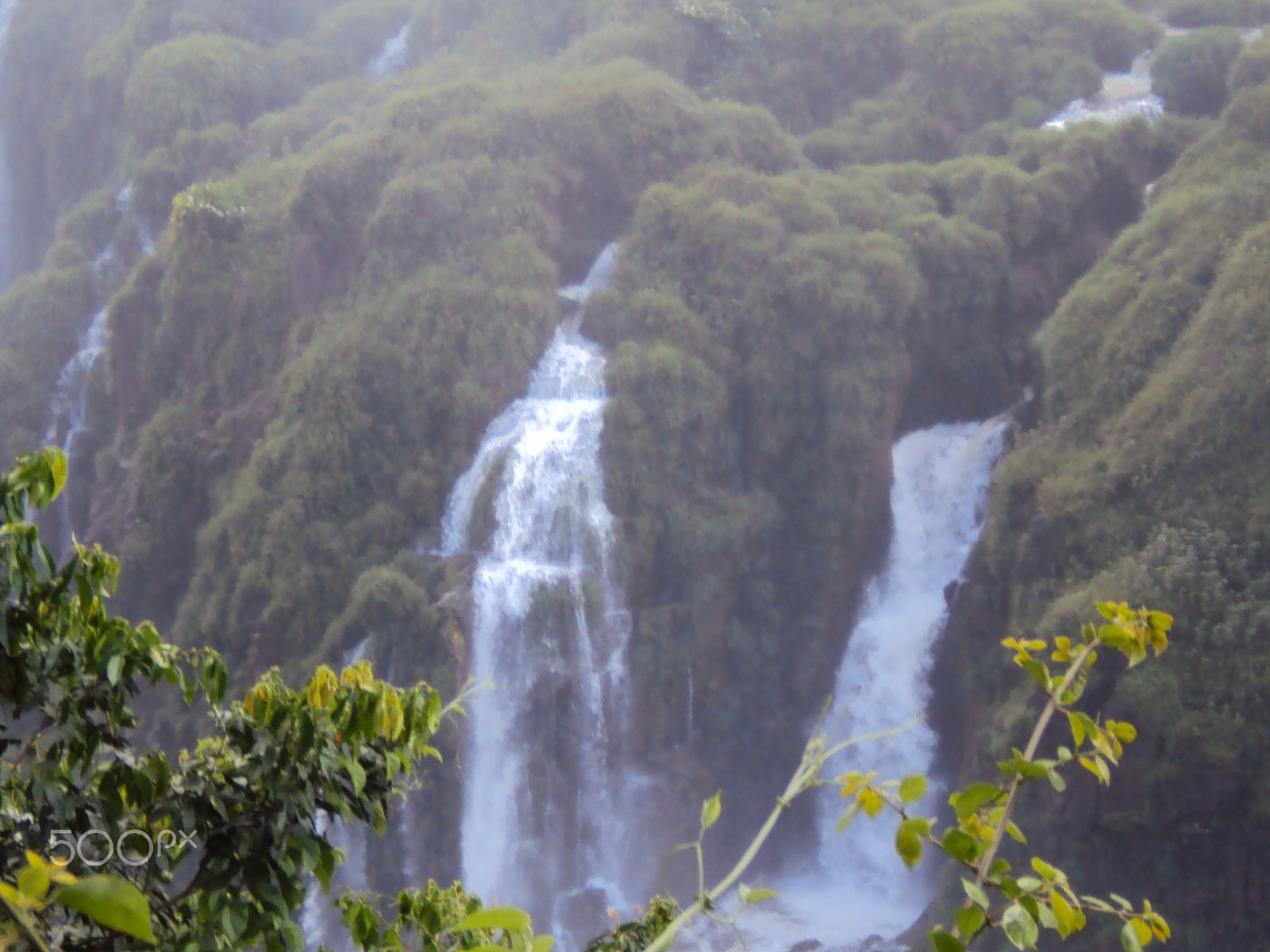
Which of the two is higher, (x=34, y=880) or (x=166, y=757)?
(x=34, y=880)

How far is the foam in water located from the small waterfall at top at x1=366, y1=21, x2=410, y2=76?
19.0m

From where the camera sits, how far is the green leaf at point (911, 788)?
147cm

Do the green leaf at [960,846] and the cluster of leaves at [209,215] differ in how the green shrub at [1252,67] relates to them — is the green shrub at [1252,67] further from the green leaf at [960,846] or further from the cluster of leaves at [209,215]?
the green leaf at [960,846]

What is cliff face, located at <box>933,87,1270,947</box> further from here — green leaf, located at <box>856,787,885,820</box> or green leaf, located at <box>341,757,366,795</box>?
green leaf, located at <box>856,787,885,820</box>

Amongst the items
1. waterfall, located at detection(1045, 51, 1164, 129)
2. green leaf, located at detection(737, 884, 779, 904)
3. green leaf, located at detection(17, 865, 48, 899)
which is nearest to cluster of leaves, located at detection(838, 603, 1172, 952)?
green leaf, located at detection(737, 884, 779, 904)

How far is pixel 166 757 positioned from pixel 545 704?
11.5 metres

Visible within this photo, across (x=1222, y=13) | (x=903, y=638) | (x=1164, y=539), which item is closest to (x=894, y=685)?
(x=903, y=638)

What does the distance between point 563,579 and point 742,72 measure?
14.1 m

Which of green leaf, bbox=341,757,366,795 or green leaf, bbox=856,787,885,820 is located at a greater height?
green leaf, bbox=856,787,885,820

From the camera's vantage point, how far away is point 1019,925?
1312mm

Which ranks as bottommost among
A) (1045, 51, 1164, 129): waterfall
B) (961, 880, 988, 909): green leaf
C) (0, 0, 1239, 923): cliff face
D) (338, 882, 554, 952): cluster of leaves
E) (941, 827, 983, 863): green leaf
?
(0, 0, 1239, 923): cliff face

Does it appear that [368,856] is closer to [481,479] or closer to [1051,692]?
A: [481,479]

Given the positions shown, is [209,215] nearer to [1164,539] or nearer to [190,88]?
[190,88]

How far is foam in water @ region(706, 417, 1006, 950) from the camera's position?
43.8ft
